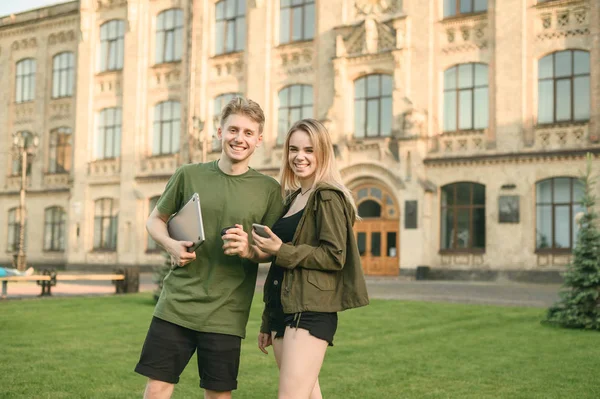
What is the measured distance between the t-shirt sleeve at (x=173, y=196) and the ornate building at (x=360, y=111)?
20.1 metres

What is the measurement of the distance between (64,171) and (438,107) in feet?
72.8

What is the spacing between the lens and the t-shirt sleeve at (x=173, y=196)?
441 centimetres

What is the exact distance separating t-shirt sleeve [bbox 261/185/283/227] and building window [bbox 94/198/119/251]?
3365 centimetres

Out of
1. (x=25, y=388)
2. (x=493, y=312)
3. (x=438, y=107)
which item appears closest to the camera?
(x=25, y=388)

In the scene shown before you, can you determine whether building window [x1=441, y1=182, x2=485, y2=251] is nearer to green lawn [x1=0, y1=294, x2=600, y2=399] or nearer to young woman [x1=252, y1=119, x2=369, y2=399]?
green lawn [x1=0, y1=294, x2=600, y2=399]

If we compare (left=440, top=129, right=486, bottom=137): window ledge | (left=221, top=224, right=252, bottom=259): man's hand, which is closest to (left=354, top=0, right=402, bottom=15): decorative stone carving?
(left=440, top=129, right=486, bottom=137): window ledge

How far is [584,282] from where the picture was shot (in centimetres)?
1303

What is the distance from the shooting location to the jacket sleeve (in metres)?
4.00

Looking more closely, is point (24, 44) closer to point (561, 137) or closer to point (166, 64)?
point (166, 64)

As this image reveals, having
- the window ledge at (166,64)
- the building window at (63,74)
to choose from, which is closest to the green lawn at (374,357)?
the window ledge at (166,64)

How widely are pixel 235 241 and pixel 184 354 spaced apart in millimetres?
880

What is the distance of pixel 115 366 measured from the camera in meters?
8.84

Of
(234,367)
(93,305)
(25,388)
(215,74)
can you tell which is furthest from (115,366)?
(215,74)

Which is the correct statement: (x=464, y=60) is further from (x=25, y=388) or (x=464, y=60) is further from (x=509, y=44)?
(x=25, y=388)
